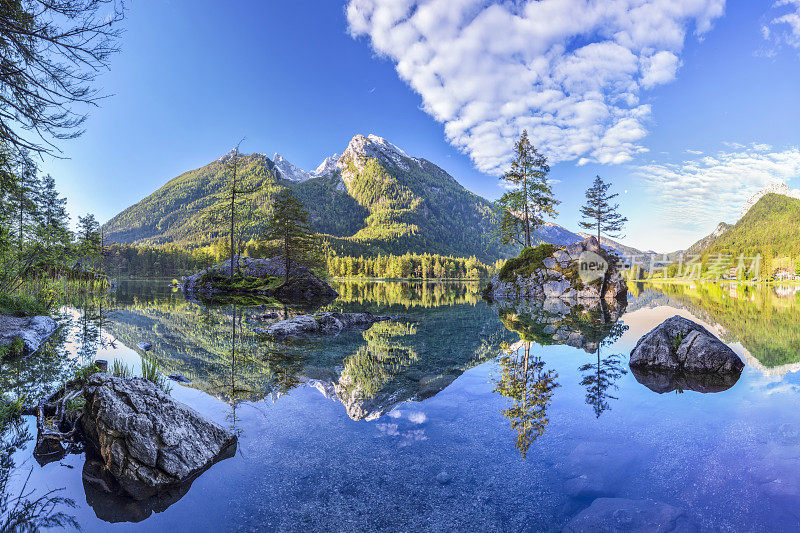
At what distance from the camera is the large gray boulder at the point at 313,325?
589 inches

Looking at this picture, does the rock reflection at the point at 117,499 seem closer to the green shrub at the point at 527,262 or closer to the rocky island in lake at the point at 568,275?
the rocky island in lake at the point at 568,275

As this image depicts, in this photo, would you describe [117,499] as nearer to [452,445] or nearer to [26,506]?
[26,506]

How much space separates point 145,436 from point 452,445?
15.0ft

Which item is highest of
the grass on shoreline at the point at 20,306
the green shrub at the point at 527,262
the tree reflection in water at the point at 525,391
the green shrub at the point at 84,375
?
the green shrub at the point at 527,262

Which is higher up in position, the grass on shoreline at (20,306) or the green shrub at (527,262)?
the green shrub at (527,262)

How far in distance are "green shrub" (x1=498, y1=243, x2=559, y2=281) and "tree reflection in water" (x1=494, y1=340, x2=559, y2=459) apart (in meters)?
27.8

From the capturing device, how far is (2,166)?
916 cm

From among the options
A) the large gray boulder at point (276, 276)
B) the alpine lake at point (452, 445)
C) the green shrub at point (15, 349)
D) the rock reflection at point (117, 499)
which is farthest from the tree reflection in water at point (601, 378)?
the large gray boulder at point (276, 276)

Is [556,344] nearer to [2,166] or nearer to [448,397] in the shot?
[448,397]

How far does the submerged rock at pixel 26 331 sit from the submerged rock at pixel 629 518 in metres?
15.6

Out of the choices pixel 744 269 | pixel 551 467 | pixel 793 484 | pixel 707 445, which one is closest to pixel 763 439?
pixel 707 445

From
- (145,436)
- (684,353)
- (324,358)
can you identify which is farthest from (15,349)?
(684,353)

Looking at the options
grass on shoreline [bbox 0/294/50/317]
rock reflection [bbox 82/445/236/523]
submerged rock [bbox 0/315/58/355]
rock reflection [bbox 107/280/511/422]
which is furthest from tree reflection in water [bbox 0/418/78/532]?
grass on shoreline [bbox 0/294/50/317]

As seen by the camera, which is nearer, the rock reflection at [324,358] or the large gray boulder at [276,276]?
the rock reflection at [324,358]
